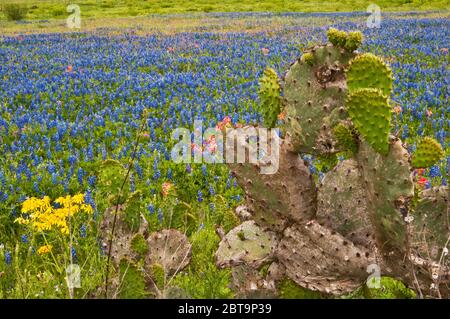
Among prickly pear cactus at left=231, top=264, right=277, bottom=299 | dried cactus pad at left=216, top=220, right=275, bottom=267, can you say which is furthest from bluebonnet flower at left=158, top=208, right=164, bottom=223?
dried cactus pad at left=216, top=220, right=275, bottom=267

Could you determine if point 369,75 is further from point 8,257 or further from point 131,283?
point 8,257

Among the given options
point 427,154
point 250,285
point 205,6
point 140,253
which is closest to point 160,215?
point 140,253

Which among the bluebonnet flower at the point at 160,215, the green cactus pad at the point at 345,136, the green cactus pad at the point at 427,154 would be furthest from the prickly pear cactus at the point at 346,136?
the bluebonnet flower at the point at 160,215

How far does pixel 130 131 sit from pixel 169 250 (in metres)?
6.48

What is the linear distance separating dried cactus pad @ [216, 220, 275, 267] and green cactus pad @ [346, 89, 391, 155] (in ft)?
3.55

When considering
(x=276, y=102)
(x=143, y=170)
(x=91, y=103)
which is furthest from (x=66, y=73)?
(x=276, y=102)

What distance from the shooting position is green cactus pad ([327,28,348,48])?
319cm

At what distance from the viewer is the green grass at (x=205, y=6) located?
195 feet

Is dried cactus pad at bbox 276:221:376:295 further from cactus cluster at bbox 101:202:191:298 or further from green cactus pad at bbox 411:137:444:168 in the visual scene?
cactus cluster at bbox 101:202:191:298

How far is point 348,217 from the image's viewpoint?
3387 mm

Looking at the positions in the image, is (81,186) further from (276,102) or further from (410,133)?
(410,133)

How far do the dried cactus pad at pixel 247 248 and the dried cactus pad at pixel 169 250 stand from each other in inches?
15.1

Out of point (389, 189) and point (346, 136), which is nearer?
point (389, 189)

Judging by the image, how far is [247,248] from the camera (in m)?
3.60
